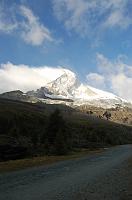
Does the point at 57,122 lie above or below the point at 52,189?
above

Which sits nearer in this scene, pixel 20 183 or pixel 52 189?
pixel 52 189

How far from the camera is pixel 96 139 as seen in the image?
183 meters

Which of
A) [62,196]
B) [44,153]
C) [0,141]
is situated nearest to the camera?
[62,196]

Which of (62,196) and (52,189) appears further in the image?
(52,189)

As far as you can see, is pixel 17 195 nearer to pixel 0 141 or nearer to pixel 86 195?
pixel 86 195

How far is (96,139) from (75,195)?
522 ft

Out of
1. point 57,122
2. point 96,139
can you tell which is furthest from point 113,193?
point 96,139

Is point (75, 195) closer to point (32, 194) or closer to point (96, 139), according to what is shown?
point (32, 194)

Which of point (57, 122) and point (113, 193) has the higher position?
point (57, 122)

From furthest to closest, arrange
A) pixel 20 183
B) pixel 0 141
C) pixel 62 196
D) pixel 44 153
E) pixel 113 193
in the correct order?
pixel 44 153 < pixel 0 141 < pixel 20 183 < pixel 113 193 < pixel 62 196

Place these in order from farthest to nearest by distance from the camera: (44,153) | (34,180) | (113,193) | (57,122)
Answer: (57,122) → (44,153) → (34,180) → (113,193)

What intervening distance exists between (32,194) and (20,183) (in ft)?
21.7

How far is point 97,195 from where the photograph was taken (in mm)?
25766

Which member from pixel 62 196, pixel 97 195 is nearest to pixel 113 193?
pixel 97 195
